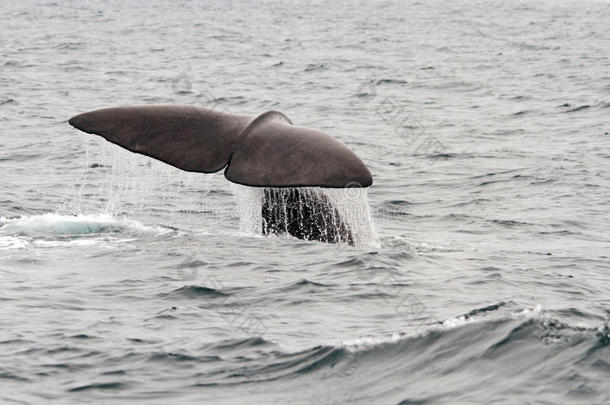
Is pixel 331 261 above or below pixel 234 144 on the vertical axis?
below

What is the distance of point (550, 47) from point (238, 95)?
19.4 m

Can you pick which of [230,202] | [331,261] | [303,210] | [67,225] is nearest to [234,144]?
[303,210]

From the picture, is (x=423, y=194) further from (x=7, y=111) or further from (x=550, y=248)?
(x=7, y=111)

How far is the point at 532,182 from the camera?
16.7m

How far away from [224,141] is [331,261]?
264 centimetres

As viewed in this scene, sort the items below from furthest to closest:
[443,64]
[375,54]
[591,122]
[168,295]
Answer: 1. [375,54]
2. [443,64]
3. [591,122]
4. [168,295]

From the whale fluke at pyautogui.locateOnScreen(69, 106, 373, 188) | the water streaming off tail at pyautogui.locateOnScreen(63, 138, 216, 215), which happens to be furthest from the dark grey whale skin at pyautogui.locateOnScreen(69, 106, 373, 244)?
the water streaming off tail at pyautogui.locateOnScreen(63, 138, 216, 215)

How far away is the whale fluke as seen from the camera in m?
7.23

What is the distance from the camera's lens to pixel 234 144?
26.0ft

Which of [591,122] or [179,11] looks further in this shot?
[179,11]

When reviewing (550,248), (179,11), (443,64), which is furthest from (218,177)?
(179,11)

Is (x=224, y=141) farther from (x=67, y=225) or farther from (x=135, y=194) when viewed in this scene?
(x=135, y=194)

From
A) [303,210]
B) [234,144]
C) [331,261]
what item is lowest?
[331,261]

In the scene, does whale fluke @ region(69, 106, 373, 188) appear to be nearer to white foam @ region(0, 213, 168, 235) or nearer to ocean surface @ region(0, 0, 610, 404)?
ocean surface @ region(0, 0, 610, 404)
